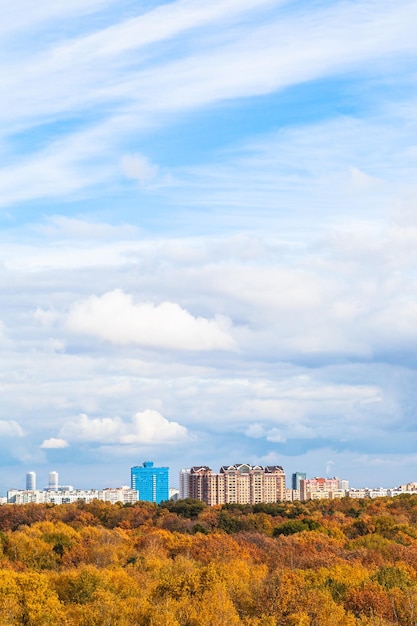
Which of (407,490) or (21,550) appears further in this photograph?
(407,490)

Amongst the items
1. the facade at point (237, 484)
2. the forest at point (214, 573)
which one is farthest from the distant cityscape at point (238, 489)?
the forest at point (214, 573)

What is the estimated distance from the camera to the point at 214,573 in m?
33.0

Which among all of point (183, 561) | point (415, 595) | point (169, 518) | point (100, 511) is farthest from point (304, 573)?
point (100, 511)

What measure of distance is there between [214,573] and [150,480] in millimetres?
164542

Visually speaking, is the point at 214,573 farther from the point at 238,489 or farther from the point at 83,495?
the point at 83,495

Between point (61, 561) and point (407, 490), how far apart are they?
124 meters

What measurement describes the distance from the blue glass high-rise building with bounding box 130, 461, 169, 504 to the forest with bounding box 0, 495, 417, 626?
380 ft

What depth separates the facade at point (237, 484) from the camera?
130500 mm

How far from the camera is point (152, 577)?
39062mm

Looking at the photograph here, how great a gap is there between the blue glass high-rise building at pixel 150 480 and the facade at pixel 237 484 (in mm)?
56936

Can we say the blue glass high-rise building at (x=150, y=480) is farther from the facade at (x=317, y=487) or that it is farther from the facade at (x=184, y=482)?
the facade at (x=184, y=482)

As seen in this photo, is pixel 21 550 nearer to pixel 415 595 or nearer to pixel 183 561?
pixel 183 561

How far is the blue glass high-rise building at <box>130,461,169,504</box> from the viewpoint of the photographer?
19112cm

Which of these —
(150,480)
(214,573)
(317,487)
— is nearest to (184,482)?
(317,487)
